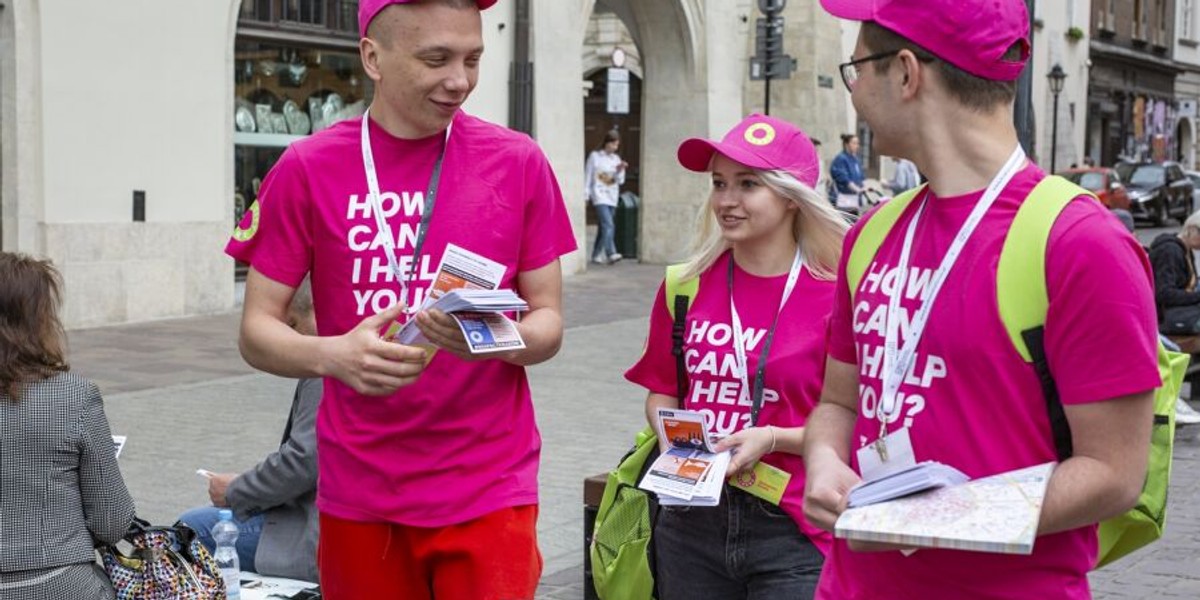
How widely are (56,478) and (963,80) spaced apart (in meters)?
2.82

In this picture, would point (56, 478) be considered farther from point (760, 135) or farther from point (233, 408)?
point (233, 408)

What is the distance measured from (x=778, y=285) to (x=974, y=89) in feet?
5.33

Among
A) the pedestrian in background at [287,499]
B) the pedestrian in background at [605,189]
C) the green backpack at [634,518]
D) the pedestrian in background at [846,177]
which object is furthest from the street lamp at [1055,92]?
the green backpack at [634,518]

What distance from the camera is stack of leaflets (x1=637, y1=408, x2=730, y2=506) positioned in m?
3.67

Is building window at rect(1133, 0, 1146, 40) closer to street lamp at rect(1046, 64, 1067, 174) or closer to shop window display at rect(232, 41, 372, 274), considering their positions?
street lamp at rect(1046, 64, 1067, 174)

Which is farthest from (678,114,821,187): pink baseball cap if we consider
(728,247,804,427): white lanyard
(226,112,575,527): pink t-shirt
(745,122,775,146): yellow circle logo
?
(226,112,575,527): pink t-shirt

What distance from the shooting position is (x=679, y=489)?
12.1ft

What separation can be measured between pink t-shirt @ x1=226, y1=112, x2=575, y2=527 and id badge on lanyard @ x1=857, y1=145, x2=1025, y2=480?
1049mm

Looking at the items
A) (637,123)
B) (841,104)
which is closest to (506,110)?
(841,104)

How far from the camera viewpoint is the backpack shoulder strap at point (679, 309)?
4000 millimetres

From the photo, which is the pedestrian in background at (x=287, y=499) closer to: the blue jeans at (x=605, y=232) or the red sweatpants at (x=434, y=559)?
the red sweatpants at (x=434, y=559)

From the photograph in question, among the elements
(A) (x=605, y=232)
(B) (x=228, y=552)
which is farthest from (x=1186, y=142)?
(B) (x=228, y=552)

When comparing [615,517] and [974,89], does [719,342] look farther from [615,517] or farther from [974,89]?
[974,89]

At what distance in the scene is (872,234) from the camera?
8.73 ft
